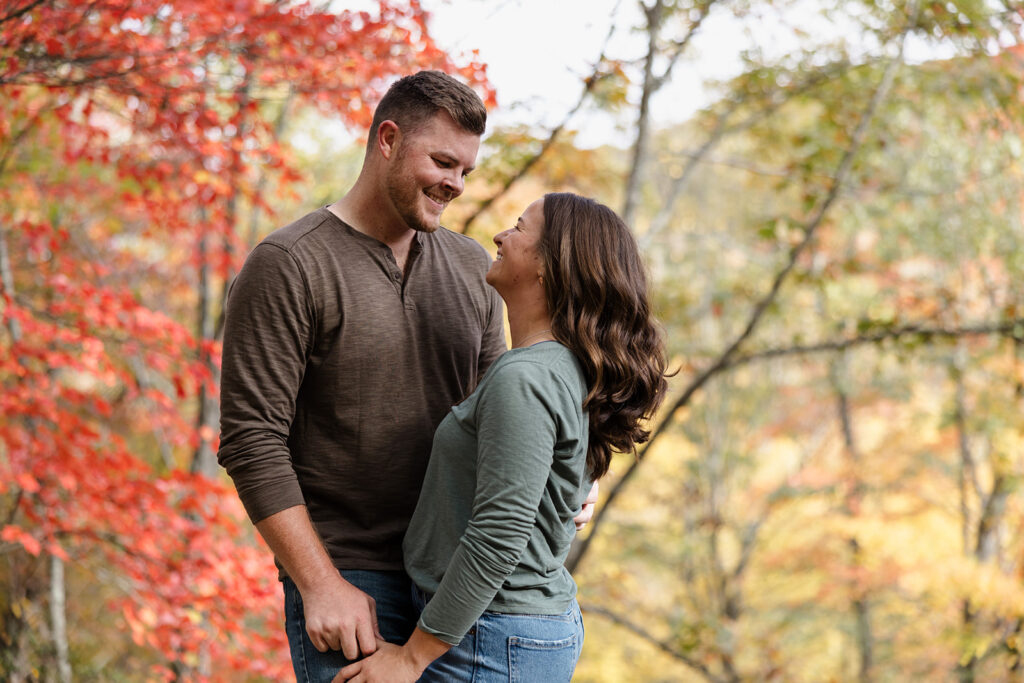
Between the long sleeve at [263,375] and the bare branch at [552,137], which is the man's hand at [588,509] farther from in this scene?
the bare branch at [552,137]

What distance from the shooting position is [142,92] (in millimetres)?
3814

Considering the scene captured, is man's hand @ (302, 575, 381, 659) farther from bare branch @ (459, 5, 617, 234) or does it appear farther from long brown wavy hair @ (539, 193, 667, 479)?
bare branch @ (459, 5, 617, 234)

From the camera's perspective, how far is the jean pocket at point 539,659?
5.65 feet

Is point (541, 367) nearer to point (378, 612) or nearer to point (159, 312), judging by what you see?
point (378, 612)

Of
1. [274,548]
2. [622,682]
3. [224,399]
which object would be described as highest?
[224,399]

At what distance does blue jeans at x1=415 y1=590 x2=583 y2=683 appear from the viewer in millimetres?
1701

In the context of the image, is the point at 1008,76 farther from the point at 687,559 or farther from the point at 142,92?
the point at 687,559

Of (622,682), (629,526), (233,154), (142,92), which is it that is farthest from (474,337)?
(629,526)

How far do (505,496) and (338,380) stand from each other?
524 mm

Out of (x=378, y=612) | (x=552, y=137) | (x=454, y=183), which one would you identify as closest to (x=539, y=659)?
(x=378, y=612)

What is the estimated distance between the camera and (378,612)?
187cm

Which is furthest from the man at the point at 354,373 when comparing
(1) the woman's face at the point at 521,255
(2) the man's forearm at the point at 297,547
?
(1) the woman's face at the point at 521,255

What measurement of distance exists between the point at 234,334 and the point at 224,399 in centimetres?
13

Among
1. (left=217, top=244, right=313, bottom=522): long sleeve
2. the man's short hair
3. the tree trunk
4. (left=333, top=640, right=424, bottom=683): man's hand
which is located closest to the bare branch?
the man's short hair
